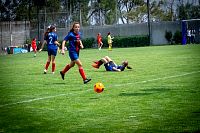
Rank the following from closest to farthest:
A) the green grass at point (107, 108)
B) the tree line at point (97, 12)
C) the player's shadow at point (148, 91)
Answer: the green grass at point (107, 108)
the player's shadow at point (148, 91)
the tree line at point (97, 12)

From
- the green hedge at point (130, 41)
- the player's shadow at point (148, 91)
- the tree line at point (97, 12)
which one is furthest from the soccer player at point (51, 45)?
the green hedge at point (130, 41)

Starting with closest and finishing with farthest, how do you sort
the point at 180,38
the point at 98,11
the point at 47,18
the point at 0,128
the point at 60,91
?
the point at 0,128
the point at 60,91
the point at 180,38
the point at 47,18
the point at 98,11

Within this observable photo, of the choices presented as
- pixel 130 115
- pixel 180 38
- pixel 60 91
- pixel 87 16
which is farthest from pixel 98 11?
pixel 130 115

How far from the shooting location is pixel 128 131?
6898 mm

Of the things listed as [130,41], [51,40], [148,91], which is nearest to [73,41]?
[148,91]

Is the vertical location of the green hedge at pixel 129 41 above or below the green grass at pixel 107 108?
above

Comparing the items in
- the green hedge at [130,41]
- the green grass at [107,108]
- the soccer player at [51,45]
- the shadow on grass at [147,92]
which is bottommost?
the green grass at [107,108]

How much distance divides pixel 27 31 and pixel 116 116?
55.3 m

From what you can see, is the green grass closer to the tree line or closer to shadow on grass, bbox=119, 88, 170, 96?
shadow on grass, bbox=119, 88, 170, 96

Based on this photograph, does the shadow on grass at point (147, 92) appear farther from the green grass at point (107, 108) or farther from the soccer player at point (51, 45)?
the soccer player at point (51, 45)

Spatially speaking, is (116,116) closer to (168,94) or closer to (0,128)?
(0,128)

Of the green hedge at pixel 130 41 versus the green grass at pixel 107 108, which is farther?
the green hedge at pixel 130 41

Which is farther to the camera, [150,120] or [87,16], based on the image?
[87,16]

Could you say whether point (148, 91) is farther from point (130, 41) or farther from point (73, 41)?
point (130, 41)
